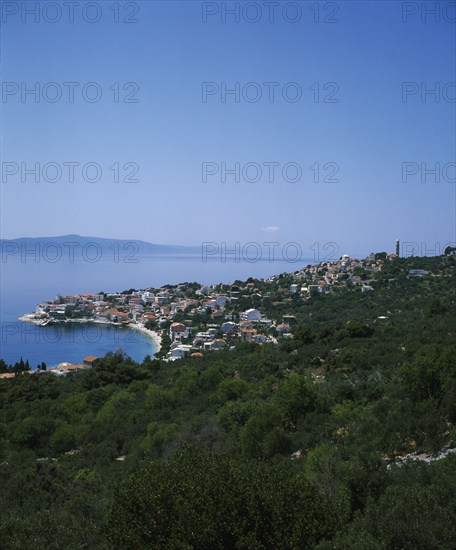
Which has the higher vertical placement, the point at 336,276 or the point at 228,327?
the point at 336,276

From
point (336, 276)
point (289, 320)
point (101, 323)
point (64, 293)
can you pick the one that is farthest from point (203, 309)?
point (64, 293)

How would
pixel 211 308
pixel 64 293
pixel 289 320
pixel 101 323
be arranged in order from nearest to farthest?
pixel 289 320 < pixel 211 308 < pixel 101 323 < pixel 64 293

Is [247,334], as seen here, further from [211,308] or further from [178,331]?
[211,308]

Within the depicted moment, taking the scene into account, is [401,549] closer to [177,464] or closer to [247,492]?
[247,492]

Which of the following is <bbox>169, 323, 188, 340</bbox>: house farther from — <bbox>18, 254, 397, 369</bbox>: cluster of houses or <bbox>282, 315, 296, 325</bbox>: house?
<bbox>282, 315, 296, 325</bbox>: house

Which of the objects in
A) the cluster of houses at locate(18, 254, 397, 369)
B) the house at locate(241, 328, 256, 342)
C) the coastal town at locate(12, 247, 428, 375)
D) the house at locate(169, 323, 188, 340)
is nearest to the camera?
the house at locate(241, 328, 256, 342)

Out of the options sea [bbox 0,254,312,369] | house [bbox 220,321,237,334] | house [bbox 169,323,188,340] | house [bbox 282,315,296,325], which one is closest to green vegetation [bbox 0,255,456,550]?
house [bbox 282,315,296,325]

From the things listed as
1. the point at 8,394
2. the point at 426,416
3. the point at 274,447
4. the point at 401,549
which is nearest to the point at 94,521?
the point at 401,549
